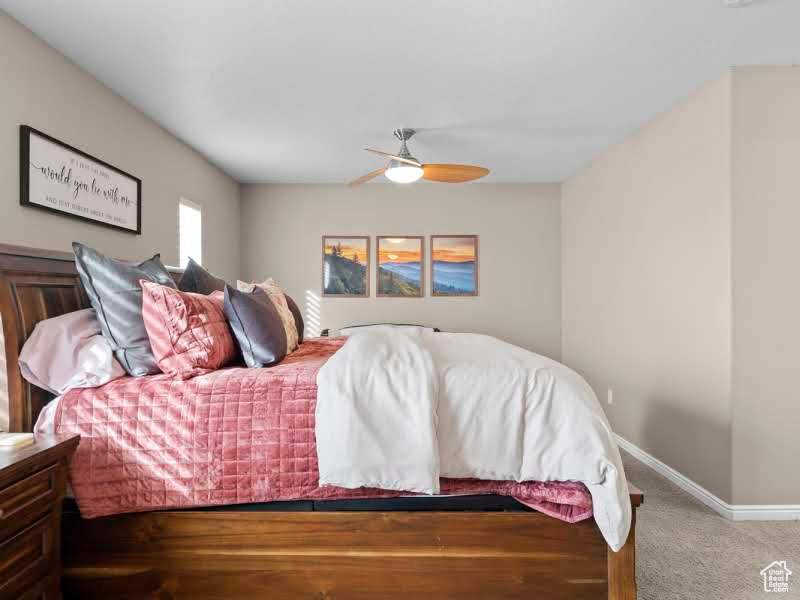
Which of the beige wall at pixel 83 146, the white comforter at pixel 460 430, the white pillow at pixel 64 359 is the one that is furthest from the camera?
the beige wall at pixel 83 146

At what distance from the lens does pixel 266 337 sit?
204 centimetres

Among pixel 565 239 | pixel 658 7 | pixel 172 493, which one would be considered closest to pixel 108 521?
pixel 172 493

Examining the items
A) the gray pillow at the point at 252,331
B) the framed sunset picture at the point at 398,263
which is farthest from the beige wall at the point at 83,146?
the framed sunset picture at the point at 398,263

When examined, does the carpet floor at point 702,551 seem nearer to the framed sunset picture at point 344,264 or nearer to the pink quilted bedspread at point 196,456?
the pink quilted bedspread at point 196,456

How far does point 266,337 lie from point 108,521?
88 centimetres

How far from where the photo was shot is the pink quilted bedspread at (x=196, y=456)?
167 cm

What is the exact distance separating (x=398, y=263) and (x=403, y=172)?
1.96 meters

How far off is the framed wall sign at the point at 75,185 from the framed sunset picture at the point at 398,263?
8.71 feet

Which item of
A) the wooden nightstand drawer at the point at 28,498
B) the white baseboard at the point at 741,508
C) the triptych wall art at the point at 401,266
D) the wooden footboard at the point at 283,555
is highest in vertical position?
the triptych wall art at the point at 401,266

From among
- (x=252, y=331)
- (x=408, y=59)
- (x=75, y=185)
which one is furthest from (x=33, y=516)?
(x=408, y=59)

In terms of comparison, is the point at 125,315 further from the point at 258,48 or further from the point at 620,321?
the point at 620,321

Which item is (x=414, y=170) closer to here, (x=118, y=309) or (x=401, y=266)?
(x=401, y=266)

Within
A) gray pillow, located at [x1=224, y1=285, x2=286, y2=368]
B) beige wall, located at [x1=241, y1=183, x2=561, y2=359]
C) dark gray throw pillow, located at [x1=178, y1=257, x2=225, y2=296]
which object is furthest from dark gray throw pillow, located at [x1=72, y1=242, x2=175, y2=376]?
beige wall, located at [x1=241, y1=183, x2=561, y2=359]

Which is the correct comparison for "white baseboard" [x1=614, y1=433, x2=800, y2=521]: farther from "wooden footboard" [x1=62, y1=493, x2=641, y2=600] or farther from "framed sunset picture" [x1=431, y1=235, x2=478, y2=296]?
"framed sunset picture" [x1=431, y1=235, x2=478, y2=296]
